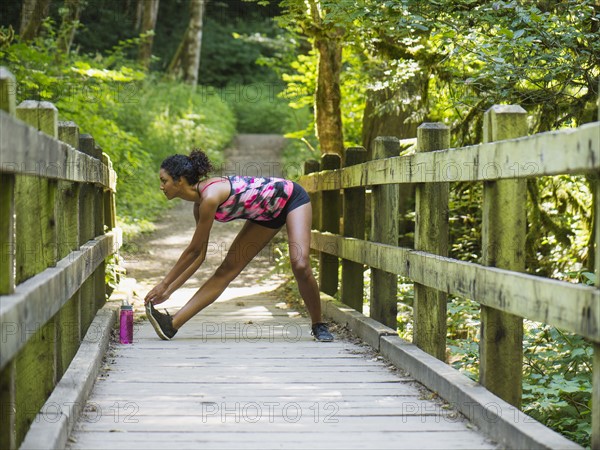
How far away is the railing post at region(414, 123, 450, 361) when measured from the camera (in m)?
5.22

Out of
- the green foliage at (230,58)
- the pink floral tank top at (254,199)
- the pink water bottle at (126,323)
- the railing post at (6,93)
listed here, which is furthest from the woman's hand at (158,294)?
the green foliage at (230,58)

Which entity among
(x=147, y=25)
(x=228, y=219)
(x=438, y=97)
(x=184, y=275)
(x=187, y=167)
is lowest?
(x=184, y=275)

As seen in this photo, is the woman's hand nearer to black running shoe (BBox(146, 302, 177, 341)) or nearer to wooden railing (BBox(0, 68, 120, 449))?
black running shoe (BBox(146, 302, 177, 341))

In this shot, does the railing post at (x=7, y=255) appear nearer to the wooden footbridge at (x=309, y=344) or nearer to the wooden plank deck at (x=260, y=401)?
the wooden footbridge at (x=309, y=344)

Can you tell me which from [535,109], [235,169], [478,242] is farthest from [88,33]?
[535,109]

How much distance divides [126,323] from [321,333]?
147 cm

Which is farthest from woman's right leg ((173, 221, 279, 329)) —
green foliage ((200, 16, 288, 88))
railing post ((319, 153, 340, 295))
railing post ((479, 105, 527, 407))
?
green foliage ((200, 16, 288, 88))

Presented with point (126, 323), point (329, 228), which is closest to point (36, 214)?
point (126, 323)

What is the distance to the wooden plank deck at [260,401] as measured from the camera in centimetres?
377

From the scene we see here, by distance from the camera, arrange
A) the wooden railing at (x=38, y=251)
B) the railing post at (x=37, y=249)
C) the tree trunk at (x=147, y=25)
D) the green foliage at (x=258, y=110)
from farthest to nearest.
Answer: the green foliage at (x=258, y=110) → the tree trunk at (x=147, y=25) → the railing post at (x=37, y=249) → the wooden railing at (x=38, y=251)

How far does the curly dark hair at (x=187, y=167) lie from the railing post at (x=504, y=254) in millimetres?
2567

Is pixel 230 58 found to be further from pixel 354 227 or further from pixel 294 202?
pixel 294 202

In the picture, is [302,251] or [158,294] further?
[302,251]

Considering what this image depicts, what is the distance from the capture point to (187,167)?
6086 mm
